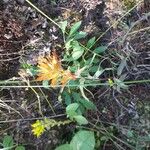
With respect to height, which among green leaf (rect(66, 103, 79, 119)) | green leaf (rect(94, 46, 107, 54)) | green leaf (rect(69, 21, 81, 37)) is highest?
green leaf (rect(69, 21, 81, 37))

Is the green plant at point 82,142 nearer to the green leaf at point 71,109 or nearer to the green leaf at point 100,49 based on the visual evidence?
the green leaf at point 71,109

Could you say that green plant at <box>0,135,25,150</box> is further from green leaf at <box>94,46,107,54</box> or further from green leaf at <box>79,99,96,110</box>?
green leaf at <box>94,46,107,54</box>

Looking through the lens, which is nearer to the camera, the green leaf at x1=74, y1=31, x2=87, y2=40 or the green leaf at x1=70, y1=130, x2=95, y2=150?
the green leaf at x1=70, y1=130, x2=95, y2=150

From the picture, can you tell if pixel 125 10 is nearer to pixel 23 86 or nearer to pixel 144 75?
pixel 144 75

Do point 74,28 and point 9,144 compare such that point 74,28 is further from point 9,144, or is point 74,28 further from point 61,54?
point 9,144

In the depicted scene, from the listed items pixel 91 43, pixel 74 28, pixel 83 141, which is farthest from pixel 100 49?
pixel 83 141

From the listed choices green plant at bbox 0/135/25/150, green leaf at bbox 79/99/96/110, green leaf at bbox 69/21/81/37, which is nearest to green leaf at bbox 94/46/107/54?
green leaf at bbox 69/21/81/37

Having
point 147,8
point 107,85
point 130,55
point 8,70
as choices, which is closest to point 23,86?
point 8,70

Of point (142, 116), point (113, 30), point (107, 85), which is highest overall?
point (113, 30)
